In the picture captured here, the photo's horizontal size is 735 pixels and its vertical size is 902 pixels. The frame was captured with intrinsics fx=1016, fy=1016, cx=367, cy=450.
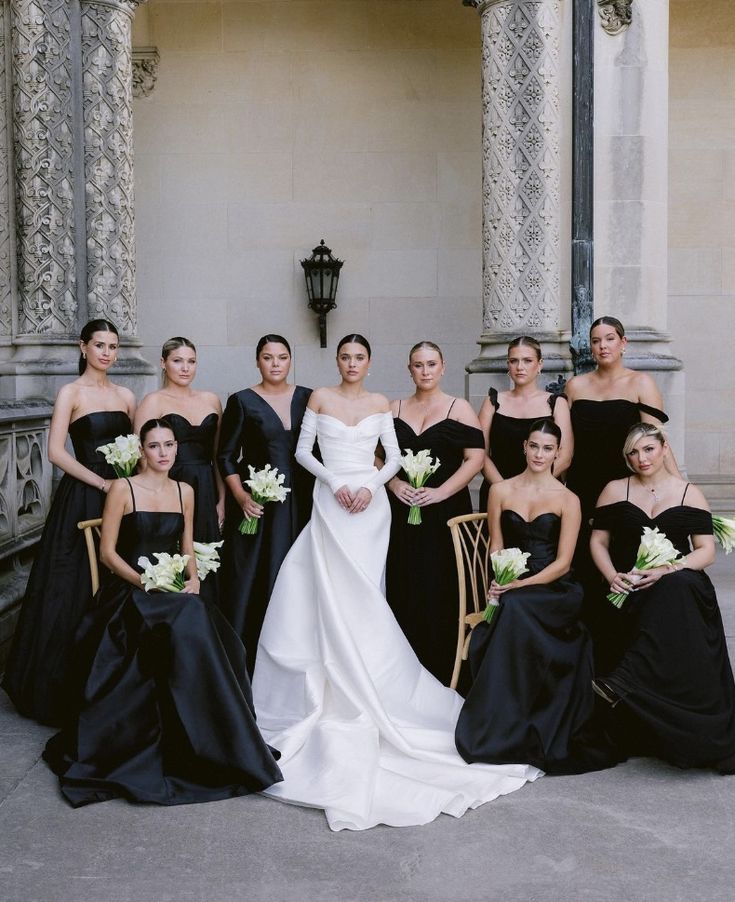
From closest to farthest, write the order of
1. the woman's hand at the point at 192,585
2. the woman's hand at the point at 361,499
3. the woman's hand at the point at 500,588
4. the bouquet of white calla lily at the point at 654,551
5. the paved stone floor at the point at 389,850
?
the paved stone floor at the point at 389,850
the bouquet of white calla lily at the point at 654,551
the woman's hand at the point at 192,585
the woman's hand at the point at 500,588
the woman's hand at the point at 361,499

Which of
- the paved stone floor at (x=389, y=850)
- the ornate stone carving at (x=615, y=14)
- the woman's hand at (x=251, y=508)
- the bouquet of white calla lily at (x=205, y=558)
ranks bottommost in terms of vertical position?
the paved stone floor at (x=389, y=850)

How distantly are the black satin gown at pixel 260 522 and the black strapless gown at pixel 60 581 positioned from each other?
659 mm

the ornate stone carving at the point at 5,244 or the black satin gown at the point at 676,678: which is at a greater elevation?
the ornate stone carving at the point at 5,244

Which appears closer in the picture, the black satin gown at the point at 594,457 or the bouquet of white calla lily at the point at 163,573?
the bouquet of white calla lily at the point at 163,573

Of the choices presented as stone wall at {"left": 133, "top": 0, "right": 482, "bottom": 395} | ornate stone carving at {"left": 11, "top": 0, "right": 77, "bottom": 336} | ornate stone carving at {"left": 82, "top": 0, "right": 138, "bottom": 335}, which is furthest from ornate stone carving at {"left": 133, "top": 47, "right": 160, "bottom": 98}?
ornate stone carving at {"left": 11, "top": 0, "right": 77, "bottom": 336}

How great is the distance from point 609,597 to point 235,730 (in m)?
1.92

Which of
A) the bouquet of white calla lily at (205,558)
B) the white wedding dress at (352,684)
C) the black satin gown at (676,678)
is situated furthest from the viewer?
the bouquet of white calla lily at (205,558)

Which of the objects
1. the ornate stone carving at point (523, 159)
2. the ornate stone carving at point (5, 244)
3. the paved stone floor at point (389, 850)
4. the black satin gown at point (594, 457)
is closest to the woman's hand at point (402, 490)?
the black satin gown at point (594, 457)

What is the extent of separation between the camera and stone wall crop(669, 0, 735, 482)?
10.1 m

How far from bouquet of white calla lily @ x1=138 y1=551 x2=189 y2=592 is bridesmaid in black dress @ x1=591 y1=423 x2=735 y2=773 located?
6.56ft

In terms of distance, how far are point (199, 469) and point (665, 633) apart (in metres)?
2.64

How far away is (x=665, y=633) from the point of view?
4.67 meters

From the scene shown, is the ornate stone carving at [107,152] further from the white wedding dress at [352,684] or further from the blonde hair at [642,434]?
the blonde hair at [642,434]

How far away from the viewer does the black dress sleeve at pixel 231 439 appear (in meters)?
5.71
